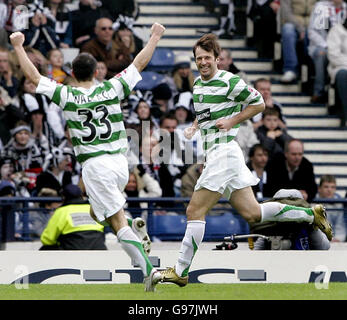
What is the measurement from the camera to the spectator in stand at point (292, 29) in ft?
65.3

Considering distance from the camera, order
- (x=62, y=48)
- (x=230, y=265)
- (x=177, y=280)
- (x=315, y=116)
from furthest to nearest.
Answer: (x=315, y=116) → (x=62, y=48) → (x=230, y=265) → (x=177, y=280)

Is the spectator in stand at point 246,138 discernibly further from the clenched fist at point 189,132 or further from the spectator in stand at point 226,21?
the clenched fist at point 189,132

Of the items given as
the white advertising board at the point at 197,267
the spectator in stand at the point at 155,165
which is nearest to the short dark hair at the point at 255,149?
the spectator in stand at the point at 155,165

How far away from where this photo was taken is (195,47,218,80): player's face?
1131 centimetres

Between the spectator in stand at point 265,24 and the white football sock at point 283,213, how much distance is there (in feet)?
28.3

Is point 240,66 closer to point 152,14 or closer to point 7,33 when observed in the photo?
point 152,14

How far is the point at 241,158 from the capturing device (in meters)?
11.4

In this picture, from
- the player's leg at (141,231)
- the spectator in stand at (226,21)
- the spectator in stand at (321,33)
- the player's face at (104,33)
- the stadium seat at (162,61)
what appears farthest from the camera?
the spectator in stand at (226,21)

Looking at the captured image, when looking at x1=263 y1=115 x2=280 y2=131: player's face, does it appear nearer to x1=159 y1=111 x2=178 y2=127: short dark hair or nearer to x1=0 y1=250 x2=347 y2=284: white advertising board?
x1=159 y1=111 x2=178 y2=127: short dark hair

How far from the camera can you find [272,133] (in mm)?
18031

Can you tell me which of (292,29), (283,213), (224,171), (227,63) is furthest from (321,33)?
(224,171)

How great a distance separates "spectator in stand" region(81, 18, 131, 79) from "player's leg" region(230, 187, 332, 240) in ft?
23.1

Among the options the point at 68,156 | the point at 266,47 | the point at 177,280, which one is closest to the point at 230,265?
the point at 177,280
